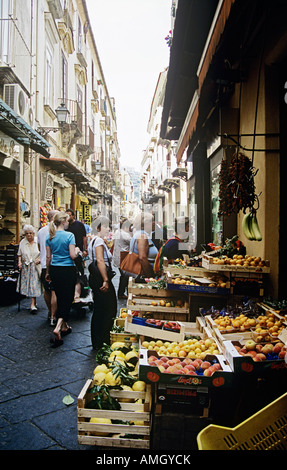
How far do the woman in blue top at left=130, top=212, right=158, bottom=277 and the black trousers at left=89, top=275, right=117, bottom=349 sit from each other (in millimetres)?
1127

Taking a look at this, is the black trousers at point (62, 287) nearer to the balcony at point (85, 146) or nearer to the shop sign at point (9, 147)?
the shop sign at point (9, 147)

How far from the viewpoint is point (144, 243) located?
5797 mm

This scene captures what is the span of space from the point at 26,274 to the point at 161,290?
3.35 meters

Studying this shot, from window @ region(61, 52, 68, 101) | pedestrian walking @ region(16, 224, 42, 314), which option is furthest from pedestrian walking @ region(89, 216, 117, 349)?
window @ region(61, 52, 68, 101)

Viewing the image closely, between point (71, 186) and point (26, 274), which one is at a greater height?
point (71, 186)

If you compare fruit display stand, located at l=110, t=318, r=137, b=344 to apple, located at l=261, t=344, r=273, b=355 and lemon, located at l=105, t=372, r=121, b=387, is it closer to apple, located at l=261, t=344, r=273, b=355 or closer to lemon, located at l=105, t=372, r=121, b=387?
lemon, located at l=105, t=372, r=121, b=387

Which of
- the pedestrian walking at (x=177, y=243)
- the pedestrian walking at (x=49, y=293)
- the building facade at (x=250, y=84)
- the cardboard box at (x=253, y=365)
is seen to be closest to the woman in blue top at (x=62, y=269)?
the pedestrian walking at (x=49, y=293)

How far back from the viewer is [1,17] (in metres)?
8.73

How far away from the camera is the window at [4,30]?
862 cm

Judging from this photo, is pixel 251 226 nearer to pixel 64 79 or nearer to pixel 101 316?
pixel 101 316

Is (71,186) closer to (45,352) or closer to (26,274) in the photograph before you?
(26,274)

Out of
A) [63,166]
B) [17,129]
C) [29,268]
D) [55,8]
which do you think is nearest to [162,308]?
[29,268]

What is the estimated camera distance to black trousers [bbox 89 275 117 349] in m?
4.88

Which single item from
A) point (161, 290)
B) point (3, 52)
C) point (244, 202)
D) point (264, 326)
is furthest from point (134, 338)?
point (3, 52)
